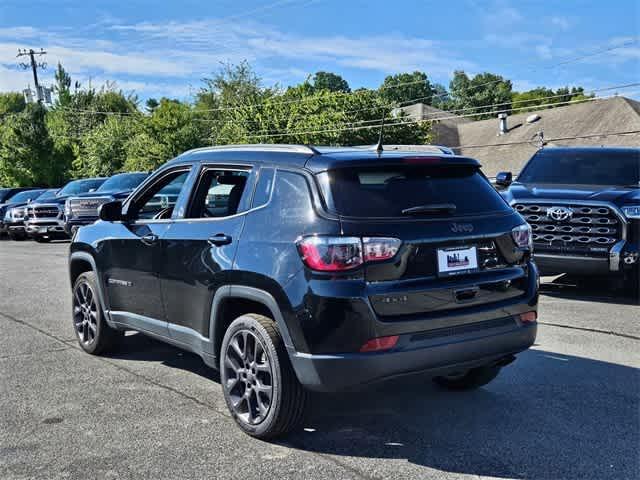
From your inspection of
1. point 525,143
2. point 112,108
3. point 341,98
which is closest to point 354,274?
point 525,143

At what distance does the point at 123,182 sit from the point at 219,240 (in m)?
15.5

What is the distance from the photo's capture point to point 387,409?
16.3 feet

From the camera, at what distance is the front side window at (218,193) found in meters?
4.88

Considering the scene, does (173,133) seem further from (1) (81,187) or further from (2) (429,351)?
(2) (429,351)

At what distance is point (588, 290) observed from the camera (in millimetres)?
10078

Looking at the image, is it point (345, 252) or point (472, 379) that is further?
point (472, 379)

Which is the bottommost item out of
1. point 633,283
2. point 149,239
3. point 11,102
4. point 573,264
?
point 633,283

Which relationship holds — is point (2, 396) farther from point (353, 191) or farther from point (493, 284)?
point (493, 284)

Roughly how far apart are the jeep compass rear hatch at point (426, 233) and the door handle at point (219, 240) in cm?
A: 83

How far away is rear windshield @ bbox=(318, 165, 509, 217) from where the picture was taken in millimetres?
4145

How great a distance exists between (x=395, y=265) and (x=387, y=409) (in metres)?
1.41

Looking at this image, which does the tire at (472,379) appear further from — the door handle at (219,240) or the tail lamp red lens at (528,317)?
the door handle at (219,240)

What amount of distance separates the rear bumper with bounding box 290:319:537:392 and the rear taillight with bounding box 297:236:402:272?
1.60ft

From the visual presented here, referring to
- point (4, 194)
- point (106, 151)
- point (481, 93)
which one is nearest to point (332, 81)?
point (481, 93)
